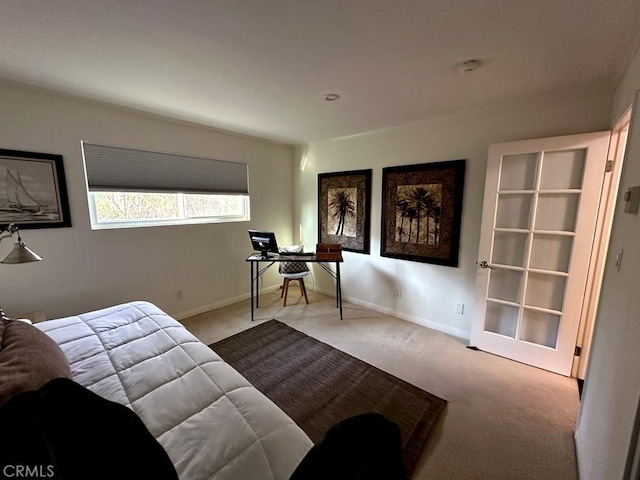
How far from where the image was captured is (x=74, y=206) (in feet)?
8.12

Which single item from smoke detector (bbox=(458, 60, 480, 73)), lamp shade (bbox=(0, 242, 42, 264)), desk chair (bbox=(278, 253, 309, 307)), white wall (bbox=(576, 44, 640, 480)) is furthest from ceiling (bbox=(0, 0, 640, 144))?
desk chair (bbox=(278, 253, 309, 307))

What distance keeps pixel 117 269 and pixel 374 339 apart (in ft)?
9.18

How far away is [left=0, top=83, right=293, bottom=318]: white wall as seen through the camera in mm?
2242

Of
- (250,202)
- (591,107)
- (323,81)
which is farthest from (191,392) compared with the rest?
(591,107)

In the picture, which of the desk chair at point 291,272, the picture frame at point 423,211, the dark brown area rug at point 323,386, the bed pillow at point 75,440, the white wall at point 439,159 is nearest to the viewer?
the bed pillow at point 75,440

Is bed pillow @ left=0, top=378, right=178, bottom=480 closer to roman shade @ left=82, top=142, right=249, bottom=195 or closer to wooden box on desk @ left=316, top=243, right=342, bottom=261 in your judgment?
roman shade @ left=82, top=142, right=249, bottom=195

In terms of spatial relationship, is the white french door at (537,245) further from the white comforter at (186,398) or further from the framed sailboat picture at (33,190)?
the framed sailboat picture at (33,190)

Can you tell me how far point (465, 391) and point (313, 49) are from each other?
2.64 m

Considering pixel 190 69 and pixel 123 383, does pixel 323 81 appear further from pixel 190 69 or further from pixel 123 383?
pixel 123 383

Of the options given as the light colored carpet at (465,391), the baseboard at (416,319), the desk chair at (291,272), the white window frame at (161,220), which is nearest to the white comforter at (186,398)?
the light colored carpet at (465,391)

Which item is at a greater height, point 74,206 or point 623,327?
point 74,206

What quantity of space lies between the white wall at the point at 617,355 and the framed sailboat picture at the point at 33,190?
376cm

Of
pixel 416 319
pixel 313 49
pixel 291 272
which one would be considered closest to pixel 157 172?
pixel 291 272

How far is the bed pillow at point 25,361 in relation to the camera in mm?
917
